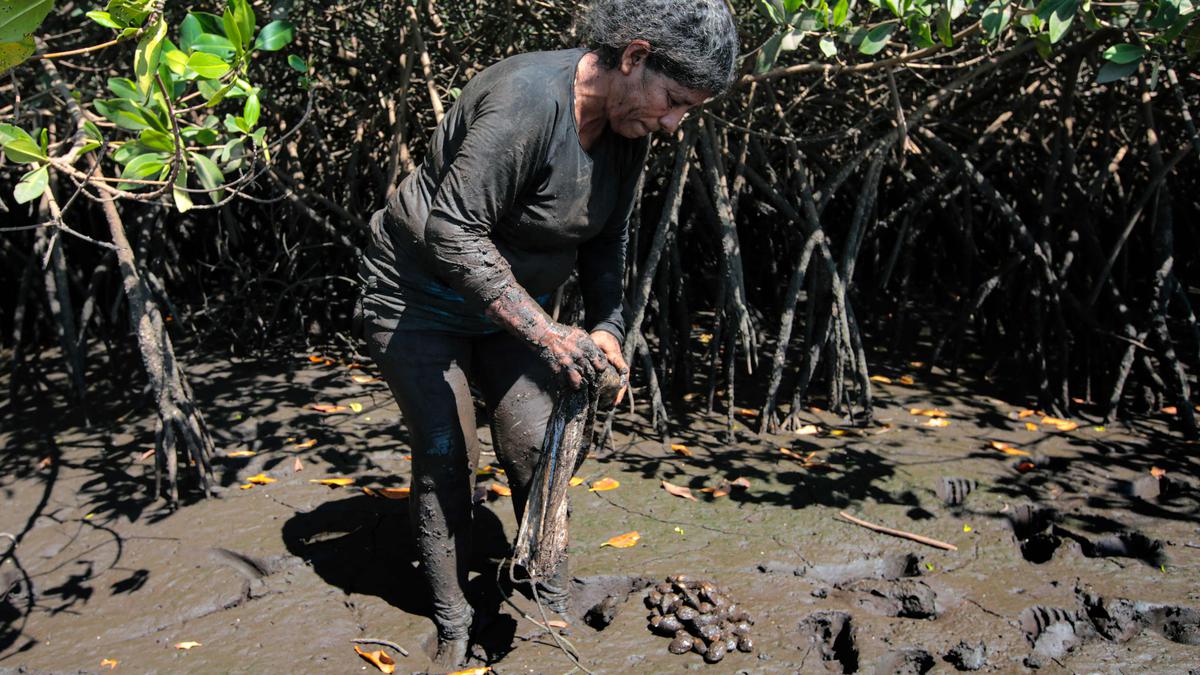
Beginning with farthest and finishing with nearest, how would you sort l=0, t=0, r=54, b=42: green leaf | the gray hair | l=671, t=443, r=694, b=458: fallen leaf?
1. l=671, t=443, r=694, b=458: fallen leaf
2. the gray hair
3. l=0, t=0, r=54, b=42: green leaf

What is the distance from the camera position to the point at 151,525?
3.24 metres

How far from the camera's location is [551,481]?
2.29 metres

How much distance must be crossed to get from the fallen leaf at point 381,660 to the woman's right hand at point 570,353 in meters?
0.90

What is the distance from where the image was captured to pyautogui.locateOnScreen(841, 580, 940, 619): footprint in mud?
9.52ft

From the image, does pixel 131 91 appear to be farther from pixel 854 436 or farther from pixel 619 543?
pixel 854 436

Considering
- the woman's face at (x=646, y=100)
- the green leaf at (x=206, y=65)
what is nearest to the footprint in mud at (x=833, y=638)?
the woman's face at (x=646, y=100)

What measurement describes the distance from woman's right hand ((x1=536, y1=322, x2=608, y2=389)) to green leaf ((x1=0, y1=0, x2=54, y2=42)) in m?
1.12

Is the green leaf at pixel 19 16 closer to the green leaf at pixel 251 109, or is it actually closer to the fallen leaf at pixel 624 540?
the green leaf at pixel 251 109

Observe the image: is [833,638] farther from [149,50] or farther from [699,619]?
[149,50]

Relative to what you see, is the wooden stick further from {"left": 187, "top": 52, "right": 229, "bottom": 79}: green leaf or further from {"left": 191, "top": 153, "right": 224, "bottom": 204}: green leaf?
{"left": 187, "top": 52, "right": 229, "bottom": 79}: green leaf

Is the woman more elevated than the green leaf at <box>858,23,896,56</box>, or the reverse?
the green leaf at <box>858,23,896,56</box>

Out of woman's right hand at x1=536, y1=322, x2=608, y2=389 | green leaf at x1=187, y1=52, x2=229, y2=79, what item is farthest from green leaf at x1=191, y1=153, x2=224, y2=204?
woman's right hand at x1=536, y1=322, x2=608, y2=389

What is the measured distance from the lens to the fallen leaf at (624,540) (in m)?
3.18

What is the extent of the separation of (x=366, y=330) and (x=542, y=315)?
53 cm
